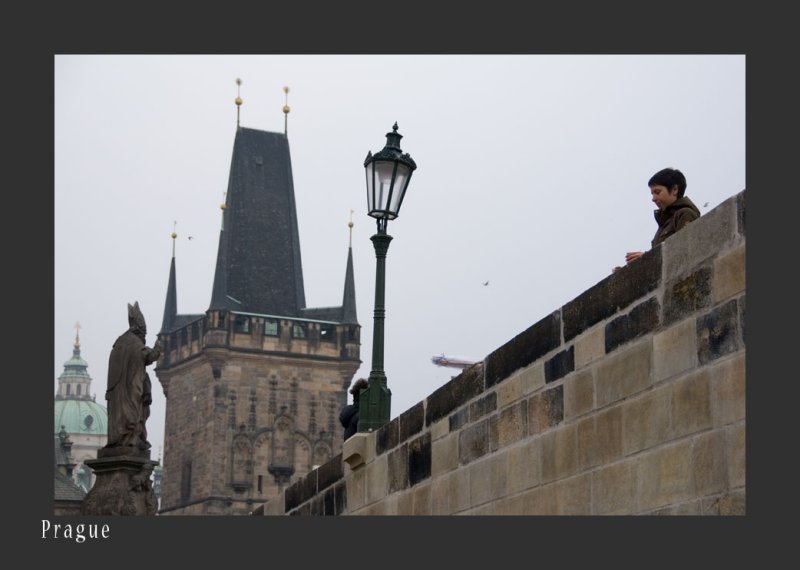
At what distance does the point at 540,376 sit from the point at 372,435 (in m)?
3.96

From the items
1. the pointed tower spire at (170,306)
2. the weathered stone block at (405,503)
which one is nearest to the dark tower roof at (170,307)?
the pointed tower spire at (170,306)

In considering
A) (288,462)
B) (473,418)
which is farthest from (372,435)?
(288,462)

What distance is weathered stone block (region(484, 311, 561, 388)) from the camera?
895cm

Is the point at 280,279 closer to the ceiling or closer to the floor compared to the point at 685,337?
closer to the ceiling

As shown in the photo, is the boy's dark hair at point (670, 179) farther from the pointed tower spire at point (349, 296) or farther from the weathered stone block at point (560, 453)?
the pointed tower spire at point (349, 296)

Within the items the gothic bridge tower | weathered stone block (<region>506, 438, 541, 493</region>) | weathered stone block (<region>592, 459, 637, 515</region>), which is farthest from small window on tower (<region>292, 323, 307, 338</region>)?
weathered stone block (<region>592, 459, 637, 515</region>)

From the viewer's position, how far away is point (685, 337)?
7.16 metres

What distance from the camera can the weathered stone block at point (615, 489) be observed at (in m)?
7.45

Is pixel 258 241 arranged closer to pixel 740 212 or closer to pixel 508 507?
pixel 508 507

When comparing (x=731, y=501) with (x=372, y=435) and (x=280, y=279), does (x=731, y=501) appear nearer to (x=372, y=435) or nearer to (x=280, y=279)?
(x=372, y=435)

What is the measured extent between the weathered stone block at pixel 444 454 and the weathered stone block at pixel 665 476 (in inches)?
127

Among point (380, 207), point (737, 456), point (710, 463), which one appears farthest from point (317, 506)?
point (737, 456)

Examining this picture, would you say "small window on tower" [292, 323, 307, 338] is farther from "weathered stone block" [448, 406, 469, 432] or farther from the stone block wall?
"weathered stone block" [448, 406, 469, 432]
